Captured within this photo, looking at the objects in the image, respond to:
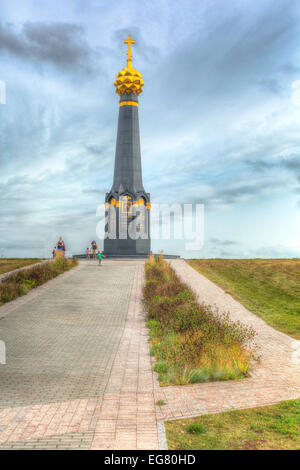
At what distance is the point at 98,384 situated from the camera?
7137 mm

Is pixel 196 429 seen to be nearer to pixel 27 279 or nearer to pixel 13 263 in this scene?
pixel 27 279

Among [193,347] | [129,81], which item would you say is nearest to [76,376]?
[193,347]

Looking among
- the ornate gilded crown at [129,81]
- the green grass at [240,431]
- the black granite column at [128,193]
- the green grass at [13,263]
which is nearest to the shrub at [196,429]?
the green grass at [240,431]

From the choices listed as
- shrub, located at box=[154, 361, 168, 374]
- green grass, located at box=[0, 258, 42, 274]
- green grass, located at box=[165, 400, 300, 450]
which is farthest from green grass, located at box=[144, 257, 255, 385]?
green grass, located at box=[0, 258, 42, 274]

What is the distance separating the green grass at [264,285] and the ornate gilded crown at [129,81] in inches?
624

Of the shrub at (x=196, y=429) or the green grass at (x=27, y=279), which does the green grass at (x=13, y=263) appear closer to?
the green grass at (x=27, y=279)

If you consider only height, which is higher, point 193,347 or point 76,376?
point 193,347

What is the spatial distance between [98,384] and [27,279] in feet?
41.6

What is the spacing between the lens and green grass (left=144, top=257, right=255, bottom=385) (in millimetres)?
7516

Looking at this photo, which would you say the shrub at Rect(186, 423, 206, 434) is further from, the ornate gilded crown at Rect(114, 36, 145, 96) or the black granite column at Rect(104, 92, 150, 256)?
the ornate gilded crown at Rect(114, 36, 145, 96)

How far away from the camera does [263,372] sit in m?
7.90

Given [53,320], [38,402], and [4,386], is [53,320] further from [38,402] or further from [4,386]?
[38,402]
